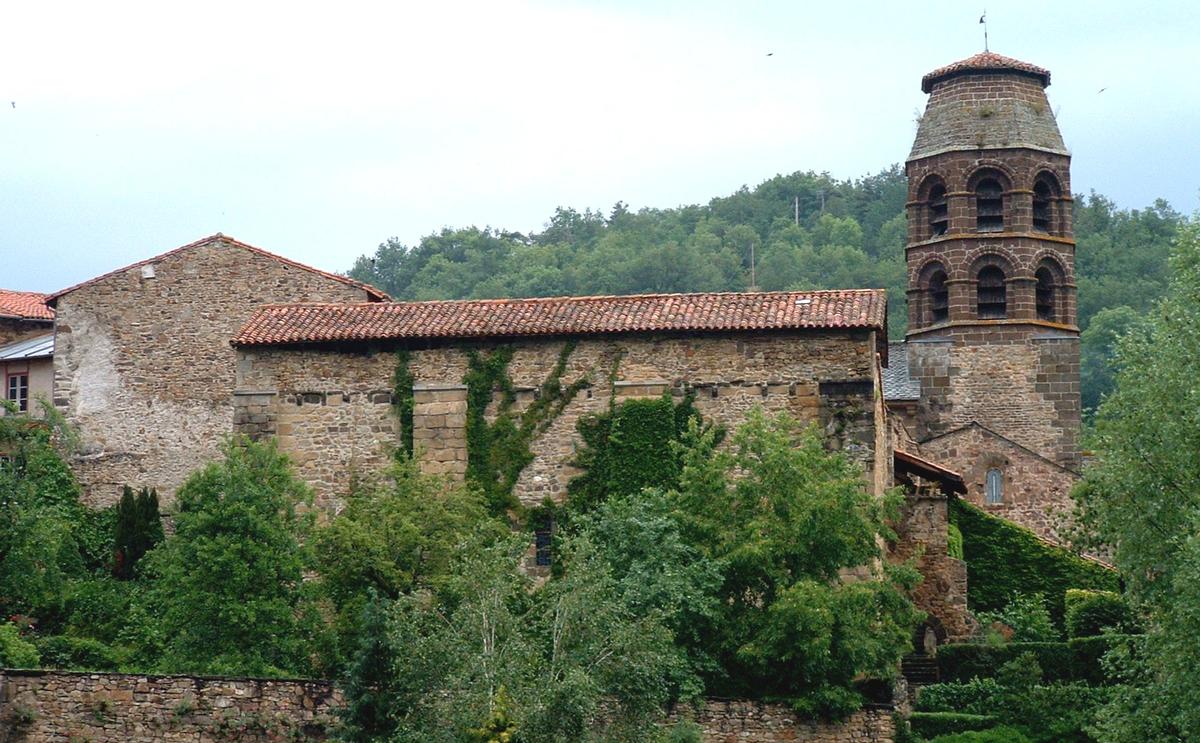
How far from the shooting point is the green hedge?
50.8 meters

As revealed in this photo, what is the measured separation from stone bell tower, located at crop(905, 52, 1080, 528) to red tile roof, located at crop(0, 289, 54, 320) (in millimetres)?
23251

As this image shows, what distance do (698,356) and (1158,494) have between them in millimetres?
12123

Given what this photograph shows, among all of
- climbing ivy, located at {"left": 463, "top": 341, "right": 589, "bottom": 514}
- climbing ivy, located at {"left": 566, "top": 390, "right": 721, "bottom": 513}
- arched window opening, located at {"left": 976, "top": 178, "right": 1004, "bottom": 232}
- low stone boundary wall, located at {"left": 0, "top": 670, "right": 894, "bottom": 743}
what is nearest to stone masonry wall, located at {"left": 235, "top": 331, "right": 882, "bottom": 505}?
climbing ivy, located at {"left": 463, "top": 341, "right": 589, "bottom": 514}

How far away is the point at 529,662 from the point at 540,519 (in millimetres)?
11430

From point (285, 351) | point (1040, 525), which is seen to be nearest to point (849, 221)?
point (1040, 525)

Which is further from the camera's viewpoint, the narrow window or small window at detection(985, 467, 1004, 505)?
the narrow window

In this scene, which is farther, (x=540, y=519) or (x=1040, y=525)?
(x=1040, y=525)

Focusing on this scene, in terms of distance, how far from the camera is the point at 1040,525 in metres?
57.2

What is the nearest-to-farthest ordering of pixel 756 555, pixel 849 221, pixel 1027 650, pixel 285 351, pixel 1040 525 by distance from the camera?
pixel 756 555 → pixel 1027 650 → pixel 285 351 → pixel 1040 525 → pixel 849 221

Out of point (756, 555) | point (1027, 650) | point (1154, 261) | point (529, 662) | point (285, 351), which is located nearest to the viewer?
point (529, 662)

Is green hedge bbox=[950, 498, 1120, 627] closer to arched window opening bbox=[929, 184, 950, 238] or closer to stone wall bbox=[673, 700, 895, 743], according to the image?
stone wall bbox=[673, 700, 895, 743]

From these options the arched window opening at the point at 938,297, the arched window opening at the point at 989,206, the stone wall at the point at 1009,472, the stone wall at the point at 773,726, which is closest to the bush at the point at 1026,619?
the stone wall at the point at 1009,472

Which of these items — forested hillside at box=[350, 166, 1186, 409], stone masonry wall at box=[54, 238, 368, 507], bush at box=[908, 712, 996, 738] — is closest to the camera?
bush at box=[908, 712, 996, 738]

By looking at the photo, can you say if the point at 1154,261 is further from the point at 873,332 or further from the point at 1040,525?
the point at 873,332
